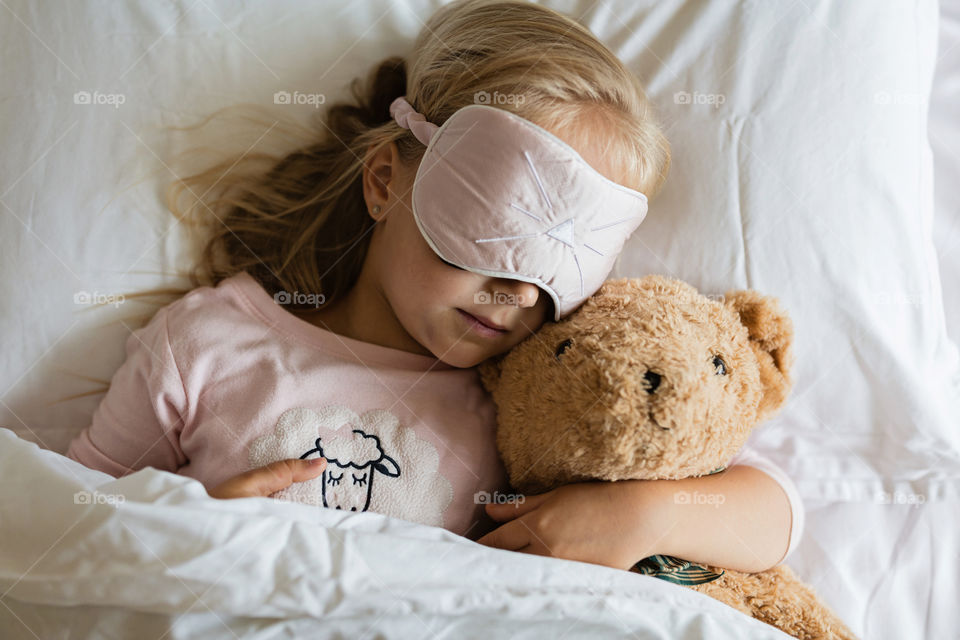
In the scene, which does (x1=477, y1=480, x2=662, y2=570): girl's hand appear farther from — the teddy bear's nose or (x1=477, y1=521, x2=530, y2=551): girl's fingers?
the teddy bear's nose

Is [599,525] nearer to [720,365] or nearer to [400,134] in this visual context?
[720,365]

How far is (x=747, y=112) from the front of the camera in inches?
47.2

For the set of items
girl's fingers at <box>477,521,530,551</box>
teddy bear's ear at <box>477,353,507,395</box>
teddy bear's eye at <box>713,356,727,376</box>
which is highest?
teddy bear's eye at <box>713,356,727,376</box>

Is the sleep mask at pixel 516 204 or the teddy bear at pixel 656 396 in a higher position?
the sleep mask at pixel 516 204

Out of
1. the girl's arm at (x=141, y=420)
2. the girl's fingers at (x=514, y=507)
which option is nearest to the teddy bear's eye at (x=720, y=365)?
the girl's fingers at (x=514, y=507)

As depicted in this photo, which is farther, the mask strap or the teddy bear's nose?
the mask strap

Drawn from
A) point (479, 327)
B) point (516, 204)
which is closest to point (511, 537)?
point (479, 327)

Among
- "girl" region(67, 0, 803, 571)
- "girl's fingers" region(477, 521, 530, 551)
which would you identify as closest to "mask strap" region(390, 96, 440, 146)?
"girl" region(67, 0, 803, 571)

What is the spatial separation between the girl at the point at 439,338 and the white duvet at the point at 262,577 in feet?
0.38

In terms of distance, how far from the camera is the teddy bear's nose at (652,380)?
849mm

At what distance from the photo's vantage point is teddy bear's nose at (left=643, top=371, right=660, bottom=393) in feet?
2.78

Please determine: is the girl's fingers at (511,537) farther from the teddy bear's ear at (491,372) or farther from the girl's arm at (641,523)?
the teddy bear's ear at (491,372)

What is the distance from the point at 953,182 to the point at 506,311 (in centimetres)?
97

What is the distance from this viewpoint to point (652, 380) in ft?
2.80
